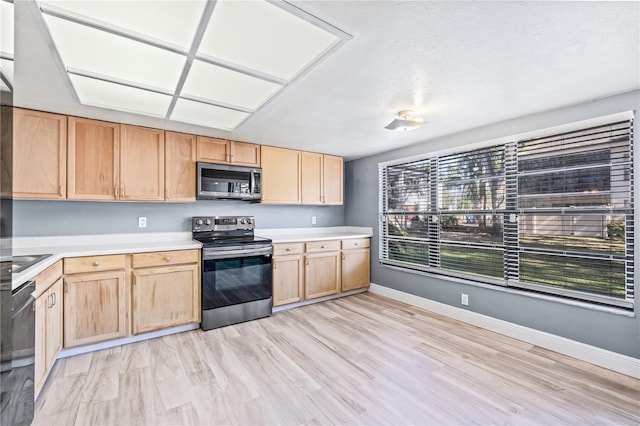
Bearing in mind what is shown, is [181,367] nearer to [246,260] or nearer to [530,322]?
[246,260]

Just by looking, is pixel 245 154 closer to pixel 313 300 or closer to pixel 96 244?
pixel 96 244

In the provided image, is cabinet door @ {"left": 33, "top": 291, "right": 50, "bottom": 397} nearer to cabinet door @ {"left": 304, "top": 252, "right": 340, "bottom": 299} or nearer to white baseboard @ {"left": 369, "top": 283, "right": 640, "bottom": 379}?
cabinet door @ {"left": 304, "top": 252, "right": 340, "bottom": 299}

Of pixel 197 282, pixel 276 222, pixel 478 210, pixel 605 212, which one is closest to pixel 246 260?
pixel 197 282

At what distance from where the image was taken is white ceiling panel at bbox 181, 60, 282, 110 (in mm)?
1869

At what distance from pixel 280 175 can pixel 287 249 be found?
1026 mm

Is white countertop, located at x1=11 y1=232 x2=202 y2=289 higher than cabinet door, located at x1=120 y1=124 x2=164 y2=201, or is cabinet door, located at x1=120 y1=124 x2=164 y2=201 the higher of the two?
Answer: cabinet door, located at x1=120 y1=124 x2=164 y2=201

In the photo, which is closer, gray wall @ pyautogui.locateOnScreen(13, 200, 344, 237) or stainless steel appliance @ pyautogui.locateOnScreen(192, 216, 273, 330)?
gray wall @ pyautogui.locateOnScreen(13, 200, 344, 237)

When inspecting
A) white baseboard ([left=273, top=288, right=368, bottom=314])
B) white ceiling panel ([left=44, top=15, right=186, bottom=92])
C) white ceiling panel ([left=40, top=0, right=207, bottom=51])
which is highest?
white ceiling panel ([left=40, top=0, right=207, bottom=51])

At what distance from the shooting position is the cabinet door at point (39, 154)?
8.07 ft

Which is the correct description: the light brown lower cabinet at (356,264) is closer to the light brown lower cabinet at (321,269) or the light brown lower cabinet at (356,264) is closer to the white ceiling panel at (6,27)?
the light brown lower cabinet at (321,269)

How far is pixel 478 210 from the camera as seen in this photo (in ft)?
10.4

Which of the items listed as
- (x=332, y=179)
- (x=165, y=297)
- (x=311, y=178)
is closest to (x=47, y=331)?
(x=165, y=297)

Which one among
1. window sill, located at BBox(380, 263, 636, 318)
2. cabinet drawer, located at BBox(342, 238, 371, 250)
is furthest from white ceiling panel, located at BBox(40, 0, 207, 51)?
window sill, located at BBox(380, 263, 636, 318)

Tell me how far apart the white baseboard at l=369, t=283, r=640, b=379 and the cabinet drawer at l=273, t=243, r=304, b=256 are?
1612mm
